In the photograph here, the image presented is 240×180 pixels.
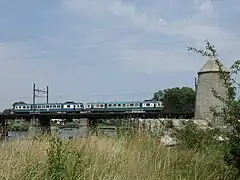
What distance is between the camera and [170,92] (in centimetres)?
9150

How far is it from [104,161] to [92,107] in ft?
238

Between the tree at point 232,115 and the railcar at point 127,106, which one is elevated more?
the railcar at point 127,106

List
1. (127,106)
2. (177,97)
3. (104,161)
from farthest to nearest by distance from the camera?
(177,97) → (127,106) → (104,161)

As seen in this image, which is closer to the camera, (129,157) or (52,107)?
(129,157)

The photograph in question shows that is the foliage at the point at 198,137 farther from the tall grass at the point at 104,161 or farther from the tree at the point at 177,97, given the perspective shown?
the tree at the point at 177,97

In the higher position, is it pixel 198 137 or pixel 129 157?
pixel 198 137

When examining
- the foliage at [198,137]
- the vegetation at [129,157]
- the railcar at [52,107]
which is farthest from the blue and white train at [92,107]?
the vegetation at [129,157]

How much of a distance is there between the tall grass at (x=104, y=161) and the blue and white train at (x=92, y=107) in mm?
61251

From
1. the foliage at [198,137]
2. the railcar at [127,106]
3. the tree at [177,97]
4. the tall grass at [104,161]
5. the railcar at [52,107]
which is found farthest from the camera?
the tree at [177,97]

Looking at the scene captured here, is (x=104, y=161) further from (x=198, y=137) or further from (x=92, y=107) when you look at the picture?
(x=92, y=107)

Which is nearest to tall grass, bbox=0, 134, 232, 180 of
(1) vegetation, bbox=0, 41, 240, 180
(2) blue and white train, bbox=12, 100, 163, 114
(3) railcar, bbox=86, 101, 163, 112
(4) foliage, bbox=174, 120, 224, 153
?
(1) vegetation, bbox=0, 41, 240, 180

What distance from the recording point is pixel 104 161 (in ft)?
21.1

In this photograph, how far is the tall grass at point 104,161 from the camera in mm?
5195

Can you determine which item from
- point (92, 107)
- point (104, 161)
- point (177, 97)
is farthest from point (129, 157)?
point (177, 97)
